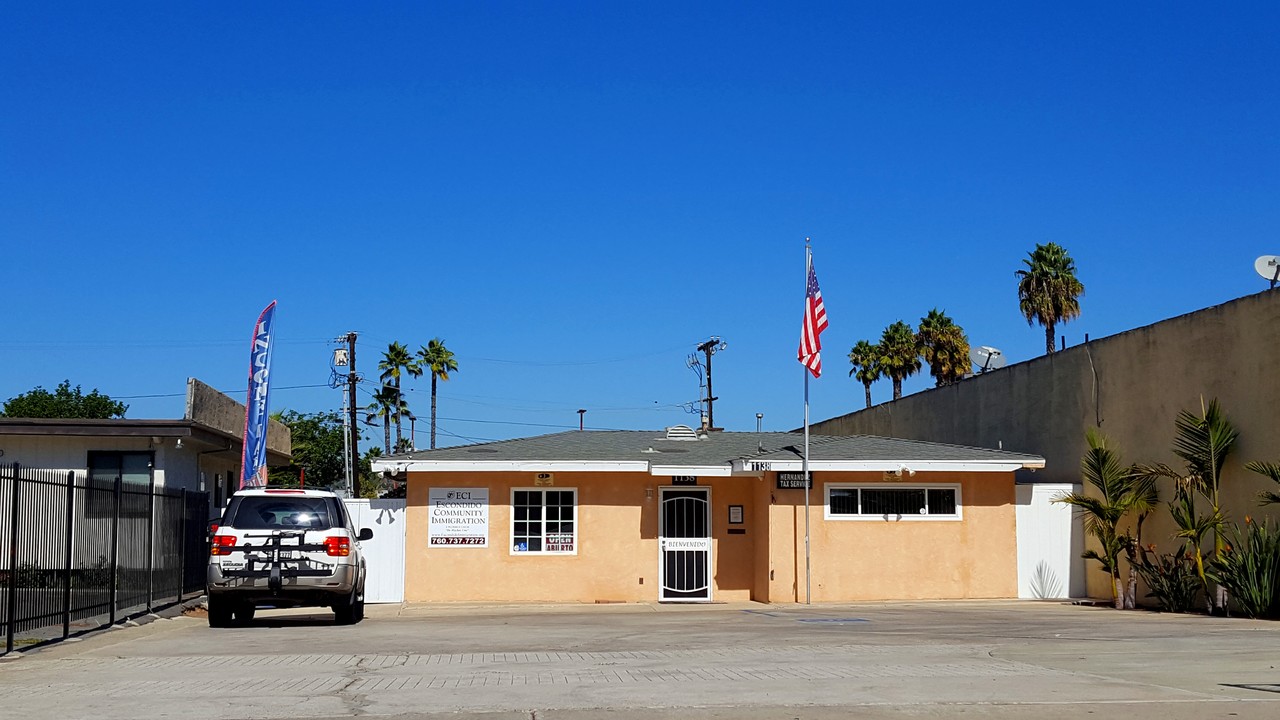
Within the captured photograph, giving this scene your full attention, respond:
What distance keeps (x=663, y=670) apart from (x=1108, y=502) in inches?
A: 566

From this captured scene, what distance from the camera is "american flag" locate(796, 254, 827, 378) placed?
24.4 meters

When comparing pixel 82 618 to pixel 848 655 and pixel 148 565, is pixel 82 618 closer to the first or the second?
pixel 148 565

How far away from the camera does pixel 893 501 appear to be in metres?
25.6

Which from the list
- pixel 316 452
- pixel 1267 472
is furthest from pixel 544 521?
pixel 316 452

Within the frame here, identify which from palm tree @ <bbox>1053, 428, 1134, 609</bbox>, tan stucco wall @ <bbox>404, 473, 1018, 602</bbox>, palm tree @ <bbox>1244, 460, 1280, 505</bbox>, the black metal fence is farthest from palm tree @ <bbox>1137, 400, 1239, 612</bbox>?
the black metal fence

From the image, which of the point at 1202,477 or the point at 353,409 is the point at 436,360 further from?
the point at 1202,477

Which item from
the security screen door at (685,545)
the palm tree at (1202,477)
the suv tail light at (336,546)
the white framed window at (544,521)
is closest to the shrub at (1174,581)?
the palm tree at (1202,477)

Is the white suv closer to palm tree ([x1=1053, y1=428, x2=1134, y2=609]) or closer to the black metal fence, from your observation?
the black metal fence

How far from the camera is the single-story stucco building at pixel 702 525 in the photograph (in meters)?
25.0

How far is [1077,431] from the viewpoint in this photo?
86.0 ft

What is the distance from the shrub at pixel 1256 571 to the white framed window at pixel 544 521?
12005mm

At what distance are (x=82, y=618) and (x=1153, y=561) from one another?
18141 millimetres

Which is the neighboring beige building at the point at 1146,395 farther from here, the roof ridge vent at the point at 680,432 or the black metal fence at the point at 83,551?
the black metal fence at the point at 83,551

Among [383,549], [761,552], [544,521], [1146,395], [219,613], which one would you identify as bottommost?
[219,613]
